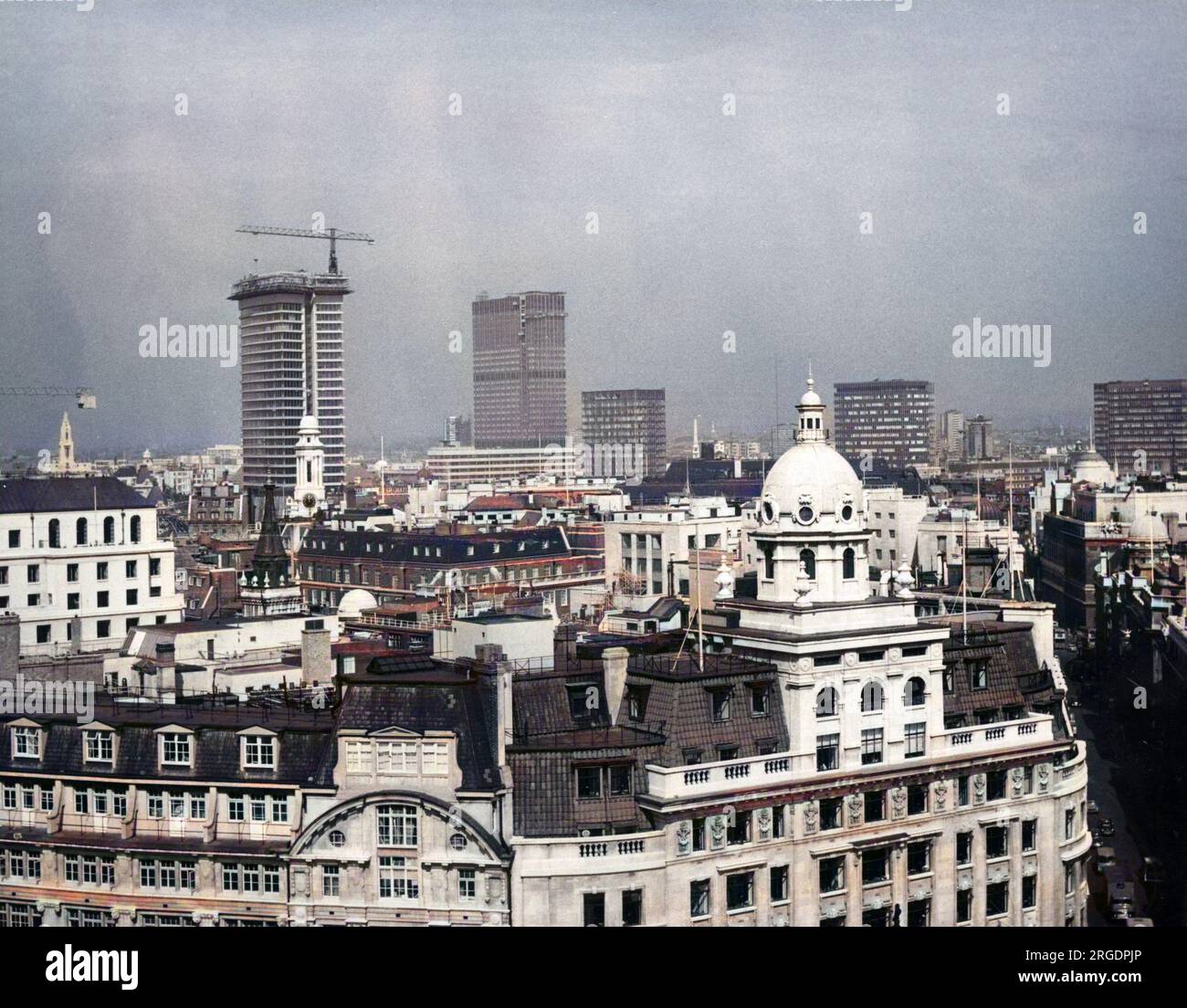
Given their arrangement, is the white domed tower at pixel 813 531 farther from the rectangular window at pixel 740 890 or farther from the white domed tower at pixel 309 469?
the white domed tower at pixel 309 469

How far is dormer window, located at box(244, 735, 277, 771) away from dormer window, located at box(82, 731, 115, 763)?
2.24 metres

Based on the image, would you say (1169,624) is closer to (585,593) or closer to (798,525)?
(798,525)

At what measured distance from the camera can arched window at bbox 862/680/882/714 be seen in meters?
29.8

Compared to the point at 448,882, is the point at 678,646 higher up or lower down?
higher up

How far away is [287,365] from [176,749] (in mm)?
134716

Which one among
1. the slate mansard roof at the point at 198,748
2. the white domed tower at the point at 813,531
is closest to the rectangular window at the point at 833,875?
the white domed tower at the point at 813,531

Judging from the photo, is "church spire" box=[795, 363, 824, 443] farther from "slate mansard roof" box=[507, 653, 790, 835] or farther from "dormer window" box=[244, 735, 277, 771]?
"dormer window" box=[244, 735, 277, 771]

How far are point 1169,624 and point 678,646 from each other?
62.0 ft

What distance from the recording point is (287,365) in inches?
6265

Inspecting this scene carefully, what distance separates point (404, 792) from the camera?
25609 mm

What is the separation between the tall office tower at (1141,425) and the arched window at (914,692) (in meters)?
77.2
